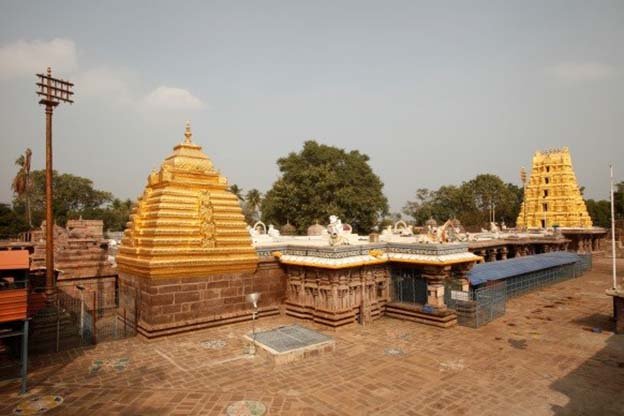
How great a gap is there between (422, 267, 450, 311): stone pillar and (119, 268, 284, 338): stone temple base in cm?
591

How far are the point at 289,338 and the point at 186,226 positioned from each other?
5.41 meters

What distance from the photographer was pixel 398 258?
14836 mm

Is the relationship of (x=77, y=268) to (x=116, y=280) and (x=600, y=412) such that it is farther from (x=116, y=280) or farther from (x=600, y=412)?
(x=600, y=412)

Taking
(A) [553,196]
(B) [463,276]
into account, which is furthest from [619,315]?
(A) [553,196]

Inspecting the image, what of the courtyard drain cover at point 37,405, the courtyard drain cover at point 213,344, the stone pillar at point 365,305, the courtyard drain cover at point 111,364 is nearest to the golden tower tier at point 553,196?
the stone pillar at point 365,305

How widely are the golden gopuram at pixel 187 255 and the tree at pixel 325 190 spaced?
83.2 feet

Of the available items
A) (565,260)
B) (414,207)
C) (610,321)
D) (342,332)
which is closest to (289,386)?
(342,332)

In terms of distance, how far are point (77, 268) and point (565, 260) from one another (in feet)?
90.8

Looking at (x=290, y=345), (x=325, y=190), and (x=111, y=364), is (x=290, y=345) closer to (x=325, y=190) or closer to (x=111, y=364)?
(x=111, y=364)

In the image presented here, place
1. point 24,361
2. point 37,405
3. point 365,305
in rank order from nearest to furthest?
point 37,405
point 24,361
point 365,305

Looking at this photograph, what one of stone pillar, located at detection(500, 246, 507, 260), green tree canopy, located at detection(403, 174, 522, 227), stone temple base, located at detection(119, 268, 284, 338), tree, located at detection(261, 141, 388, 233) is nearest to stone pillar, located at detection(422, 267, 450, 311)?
stone temple base, located at detection(119, 268, 284, 338)

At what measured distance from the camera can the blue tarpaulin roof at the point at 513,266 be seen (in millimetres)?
16859

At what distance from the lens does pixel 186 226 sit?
13.4 m

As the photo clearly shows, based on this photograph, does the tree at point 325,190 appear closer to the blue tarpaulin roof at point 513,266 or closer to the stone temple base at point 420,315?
the blue tarpaulin roof at point 513,266
